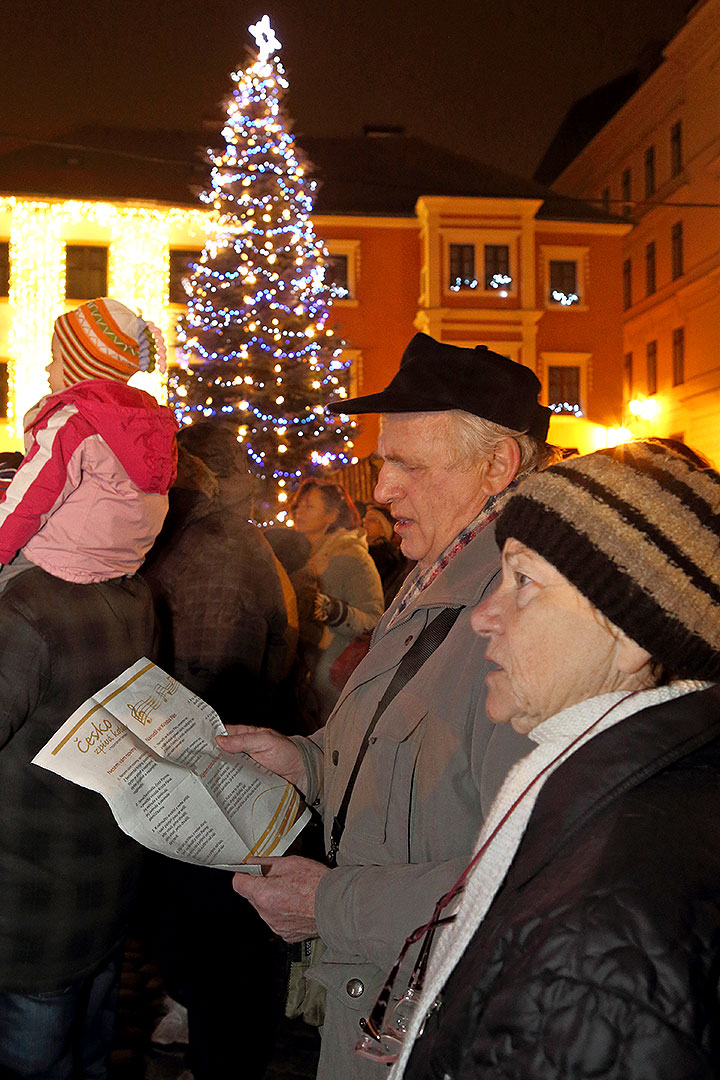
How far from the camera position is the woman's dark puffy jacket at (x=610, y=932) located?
3.22 feet

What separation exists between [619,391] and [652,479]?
94.1 ft

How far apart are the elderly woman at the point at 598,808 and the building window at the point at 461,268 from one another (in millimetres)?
27326

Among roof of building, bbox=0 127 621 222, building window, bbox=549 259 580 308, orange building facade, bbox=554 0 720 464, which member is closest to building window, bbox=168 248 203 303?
roof of building, bbox=0 127 621 222

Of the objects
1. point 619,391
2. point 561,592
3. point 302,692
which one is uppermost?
point 619,391

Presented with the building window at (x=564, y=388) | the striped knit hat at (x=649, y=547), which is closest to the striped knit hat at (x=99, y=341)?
the striped knit hat at (x=649, y=547)

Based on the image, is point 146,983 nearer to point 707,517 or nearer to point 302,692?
point 302,692

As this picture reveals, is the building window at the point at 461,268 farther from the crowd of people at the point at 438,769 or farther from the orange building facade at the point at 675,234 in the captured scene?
the crowd of people at the point at 438,769

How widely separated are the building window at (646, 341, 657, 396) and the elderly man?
34.0 metres

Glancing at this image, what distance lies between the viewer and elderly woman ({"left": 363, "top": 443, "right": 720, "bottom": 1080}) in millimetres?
995

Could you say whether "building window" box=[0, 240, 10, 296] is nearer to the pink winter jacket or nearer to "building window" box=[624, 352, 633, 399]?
"building window" box=[624, 352, 633, 399]

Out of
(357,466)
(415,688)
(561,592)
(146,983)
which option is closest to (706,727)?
(561,592)

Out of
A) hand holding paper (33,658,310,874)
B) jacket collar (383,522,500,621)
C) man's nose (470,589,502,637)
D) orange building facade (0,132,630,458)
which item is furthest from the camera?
orange building facade (0,132,630,458)

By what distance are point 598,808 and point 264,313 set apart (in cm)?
1655

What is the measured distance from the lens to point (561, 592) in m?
1.41
